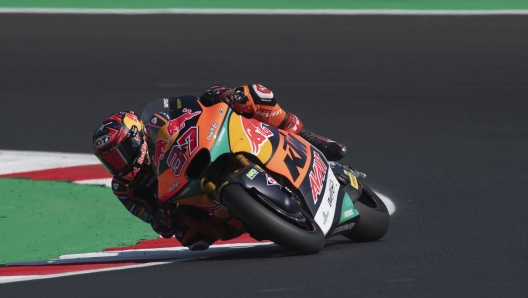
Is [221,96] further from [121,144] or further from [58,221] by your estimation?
[58,221]

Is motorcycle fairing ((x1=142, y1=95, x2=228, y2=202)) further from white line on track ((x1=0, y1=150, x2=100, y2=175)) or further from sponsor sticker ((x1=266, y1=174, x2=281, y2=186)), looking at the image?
white line on track ((x1=0, y1=150, x2=100, y2=175))

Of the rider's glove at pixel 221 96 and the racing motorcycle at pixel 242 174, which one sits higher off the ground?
the rider's glove at pixel 221 96

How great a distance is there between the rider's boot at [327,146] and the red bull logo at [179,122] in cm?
100

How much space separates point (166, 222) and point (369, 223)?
1.31 m

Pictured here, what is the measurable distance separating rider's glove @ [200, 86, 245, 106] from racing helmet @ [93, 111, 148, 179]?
43 centimetres

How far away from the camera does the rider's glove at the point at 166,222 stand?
5.32m

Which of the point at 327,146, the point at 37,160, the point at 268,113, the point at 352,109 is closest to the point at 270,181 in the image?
the point at 268,113

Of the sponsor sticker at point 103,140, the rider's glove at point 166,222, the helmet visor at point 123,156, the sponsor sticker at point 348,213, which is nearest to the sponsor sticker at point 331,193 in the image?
the sponsor sticker at point 348,213

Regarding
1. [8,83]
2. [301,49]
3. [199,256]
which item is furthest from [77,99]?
[199,256]

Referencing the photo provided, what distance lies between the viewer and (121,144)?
16.8ft

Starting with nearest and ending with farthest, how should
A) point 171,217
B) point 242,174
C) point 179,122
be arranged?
point 242,174, point 179,122, point 171,217

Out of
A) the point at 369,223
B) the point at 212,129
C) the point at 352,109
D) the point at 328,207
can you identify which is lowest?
the point at 352,109

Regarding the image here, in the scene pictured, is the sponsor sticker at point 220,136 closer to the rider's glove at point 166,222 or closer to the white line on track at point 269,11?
the rider's glove at point 166,222

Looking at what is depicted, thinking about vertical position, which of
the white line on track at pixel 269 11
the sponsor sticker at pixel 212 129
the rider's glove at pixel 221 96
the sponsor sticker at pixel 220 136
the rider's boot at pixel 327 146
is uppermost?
the rider's glove at pixel 221 96
